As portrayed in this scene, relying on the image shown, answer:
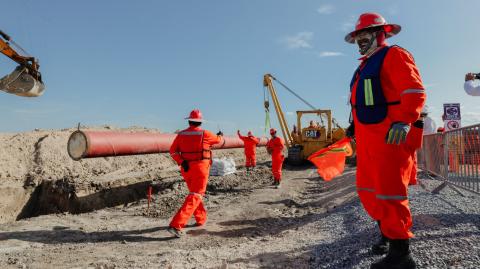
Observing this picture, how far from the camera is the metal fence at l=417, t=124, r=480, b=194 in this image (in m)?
5.43

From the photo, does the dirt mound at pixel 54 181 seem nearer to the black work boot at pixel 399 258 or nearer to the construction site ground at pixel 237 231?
the construction site ground at pixel 237 231

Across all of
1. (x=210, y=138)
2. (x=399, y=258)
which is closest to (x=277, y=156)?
(x=210, y=138)

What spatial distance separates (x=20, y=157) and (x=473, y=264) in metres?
15.6

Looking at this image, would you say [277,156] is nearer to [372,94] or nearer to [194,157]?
[194,157]

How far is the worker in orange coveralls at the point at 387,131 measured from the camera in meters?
2.75

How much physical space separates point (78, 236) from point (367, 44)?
17.0 ft

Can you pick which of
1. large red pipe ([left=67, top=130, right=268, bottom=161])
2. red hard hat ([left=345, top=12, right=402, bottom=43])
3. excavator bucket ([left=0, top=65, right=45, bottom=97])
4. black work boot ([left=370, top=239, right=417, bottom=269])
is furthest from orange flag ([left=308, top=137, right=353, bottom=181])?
excavator bucket ([left=0, top=65, right=45, bottom=97])

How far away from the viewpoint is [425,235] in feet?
12.4

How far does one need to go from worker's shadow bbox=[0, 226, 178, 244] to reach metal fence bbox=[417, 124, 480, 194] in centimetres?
481

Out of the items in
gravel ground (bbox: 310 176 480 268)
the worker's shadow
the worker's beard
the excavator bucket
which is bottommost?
the worker's shadow

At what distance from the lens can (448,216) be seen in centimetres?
458

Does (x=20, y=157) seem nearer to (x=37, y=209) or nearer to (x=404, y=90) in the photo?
(x=37, y=209)

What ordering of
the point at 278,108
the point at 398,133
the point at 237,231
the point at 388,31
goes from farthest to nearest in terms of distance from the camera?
1. the point at 278,108
2. the point at 237,231
3. the point at 388,31
4. the point at 398,133

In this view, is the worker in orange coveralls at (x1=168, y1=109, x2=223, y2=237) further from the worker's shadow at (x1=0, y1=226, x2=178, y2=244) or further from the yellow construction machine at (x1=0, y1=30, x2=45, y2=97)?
the yellow construction machine at (x1=0, y1=30, x2=45, y2=97)
